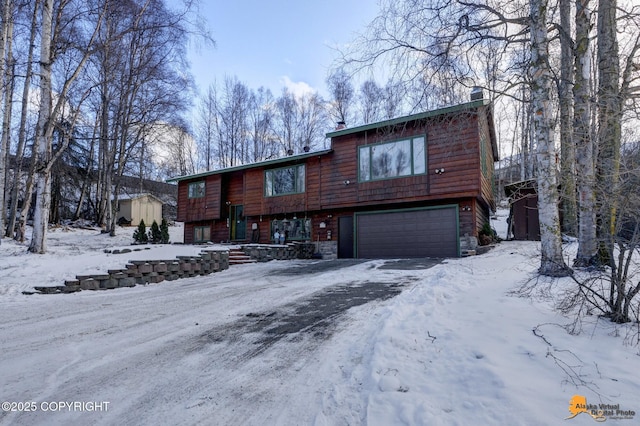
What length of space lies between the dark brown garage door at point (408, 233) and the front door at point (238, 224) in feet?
19.7

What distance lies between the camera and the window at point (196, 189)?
56.8 ft

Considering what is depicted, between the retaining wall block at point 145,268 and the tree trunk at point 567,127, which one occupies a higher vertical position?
the tree trunk at point 567,127

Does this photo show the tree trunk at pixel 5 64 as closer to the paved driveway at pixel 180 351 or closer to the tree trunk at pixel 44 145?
the tree trunk at pixel 44 145

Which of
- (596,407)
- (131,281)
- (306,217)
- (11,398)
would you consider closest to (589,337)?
(596,407)

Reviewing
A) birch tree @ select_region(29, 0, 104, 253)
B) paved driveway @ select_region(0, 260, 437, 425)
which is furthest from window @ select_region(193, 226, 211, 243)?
paved driveway @ select_region(0, 260, 437, 425)

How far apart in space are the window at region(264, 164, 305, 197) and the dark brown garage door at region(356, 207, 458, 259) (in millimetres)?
3048

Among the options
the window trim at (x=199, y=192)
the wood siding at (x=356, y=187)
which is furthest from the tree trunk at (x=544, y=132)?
the window trim at (x=199, y=192)

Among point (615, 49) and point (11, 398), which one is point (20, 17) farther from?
point (615, 49)

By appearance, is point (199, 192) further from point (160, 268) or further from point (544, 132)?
point (544, 132)

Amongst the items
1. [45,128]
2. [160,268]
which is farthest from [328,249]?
[45,128]

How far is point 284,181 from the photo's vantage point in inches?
579

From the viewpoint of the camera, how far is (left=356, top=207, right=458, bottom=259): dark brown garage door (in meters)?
11.3

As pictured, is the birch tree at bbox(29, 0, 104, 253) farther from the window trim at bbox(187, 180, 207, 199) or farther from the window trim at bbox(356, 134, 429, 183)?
the window trim at bbox(356, 134, 429, 183)

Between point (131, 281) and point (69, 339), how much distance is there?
3.78m
